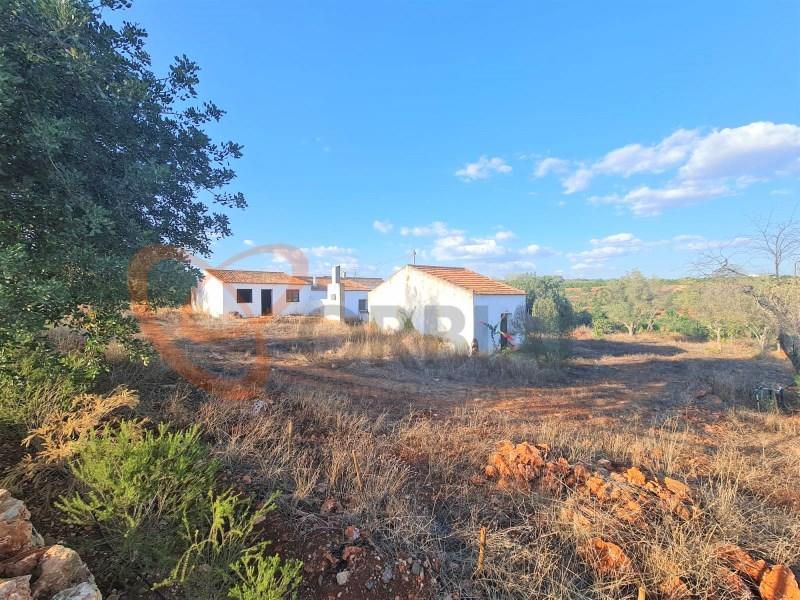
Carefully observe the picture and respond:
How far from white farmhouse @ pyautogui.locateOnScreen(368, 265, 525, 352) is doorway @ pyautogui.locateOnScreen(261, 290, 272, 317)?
1127 cm

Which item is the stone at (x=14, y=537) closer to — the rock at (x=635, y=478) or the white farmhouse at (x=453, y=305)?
the rock at (x=635, y=478)

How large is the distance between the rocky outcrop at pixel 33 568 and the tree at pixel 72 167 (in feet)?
4.82

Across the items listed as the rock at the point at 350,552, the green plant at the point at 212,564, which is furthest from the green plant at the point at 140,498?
the rock at the point at 350,552

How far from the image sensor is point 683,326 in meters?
24.9

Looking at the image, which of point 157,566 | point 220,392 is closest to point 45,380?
point 220,392

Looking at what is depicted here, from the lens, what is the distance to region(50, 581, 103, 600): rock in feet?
4.95

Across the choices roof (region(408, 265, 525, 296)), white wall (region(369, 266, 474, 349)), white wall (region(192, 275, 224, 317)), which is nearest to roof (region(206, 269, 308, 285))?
white wall (region(192, 275, 224, 317))

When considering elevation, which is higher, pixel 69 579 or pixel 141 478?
pixel 141 478

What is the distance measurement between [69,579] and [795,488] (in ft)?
20.9

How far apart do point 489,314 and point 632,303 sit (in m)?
18.7

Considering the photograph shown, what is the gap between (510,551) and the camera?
8.23 feet

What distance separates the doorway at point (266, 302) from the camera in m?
24.9

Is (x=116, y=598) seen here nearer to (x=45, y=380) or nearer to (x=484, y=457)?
(x=45, y=380)

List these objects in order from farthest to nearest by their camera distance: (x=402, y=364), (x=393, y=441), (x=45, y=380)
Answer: (x=402, y=364) → (x=393, y=441) → (x=45, y=380)
